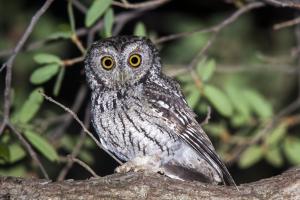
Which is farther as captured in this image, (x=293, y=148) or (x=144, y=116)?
(x=293, y=148)

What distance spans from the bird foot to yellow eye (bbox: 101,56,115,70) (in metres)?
0.76

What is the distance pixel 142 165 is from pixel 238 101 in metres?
1.49

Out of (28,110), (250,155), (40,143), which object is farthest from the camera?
(250,155)

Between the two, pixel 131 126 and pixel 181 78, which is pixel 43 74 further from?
pixel 181 78

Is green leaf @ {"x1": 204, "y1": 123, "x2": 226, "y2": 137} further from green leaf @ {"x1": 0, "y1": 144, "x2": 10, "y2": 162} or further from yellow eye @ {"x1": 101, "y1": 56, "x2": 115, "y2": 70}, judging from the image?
green leaf @ {"x1": 0, "y1": 144, "x2": 10, "y2": 162}

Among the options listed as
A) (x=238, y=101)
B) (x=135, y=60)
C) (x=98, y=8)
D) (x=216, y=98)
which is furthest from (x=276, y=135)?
(x=98, y=8)

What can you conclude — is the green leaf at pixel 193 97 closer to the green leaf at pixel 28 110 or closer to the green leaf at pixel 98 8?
the green leaf at pixel 98 8

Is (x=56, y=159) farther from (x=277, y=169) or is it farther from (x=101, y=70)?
(x=277, y=169)

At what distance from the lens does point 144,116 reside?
4.89 m

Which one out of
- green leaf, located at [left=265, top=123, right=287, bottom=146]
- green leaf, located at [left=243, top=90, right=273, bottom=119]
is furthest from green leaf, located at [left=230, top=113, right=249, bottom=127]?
green leaf, located at [left=265, top=123, right=287, bottom=146]

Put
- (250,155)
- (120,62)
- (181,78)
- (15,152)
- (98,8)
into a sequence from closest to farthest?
(98,8), (120,62), (15,152), (181,78), (250,155)

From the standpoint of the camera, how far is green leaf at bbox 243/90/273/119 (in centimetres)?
611

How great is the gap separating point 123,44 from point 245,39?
3.42 metres

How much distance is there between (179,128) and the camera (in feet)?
16.3
